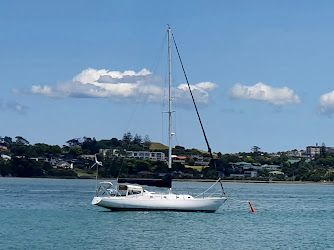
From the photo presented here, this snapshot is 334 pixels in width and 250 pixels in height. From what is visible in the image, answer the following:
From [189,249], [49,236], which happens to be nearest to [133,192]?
[49,236]

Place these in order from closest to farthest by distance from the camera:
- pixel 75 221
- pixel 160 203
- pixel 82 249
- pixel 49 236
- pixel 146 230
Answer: pixel 82 249, pixel 49 236, pixel 146 230, pixel 75 221, pixel 160 203

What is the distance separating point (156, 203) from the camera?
237 ft

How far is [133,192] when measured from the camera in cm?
7444

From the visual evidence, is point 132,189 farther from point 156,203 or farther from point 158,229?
point 158,229

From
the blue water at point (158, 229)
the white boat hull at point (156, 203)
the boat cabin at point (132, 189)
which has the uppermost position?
the boat cabin at point (132, 189)

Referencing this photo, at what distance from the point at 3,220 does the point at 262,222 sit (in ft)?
76.9

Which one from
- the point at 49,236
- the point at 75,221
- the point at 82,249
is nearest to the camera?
the point at 82,249

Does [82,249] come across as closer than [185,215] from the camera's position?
Yes

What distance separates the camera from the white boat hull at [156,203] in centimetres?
7231

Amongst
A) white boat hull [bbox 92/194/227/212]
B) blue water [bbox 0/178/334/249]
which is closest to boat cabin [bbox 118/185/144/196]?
white boat hull [bbox 92/194/227/212]

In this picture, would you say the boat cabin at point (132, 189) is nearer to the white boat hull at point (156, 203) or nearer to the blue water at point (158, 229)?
the white boat hull at point (156, 203)

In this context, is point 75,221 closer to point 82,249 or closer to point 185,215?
point 185,215

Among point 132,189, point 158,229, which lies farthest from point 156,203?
point 158,229

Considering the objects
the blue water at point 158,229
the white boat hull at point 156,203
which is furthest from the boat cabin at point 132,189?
the blue water at point 158,229
